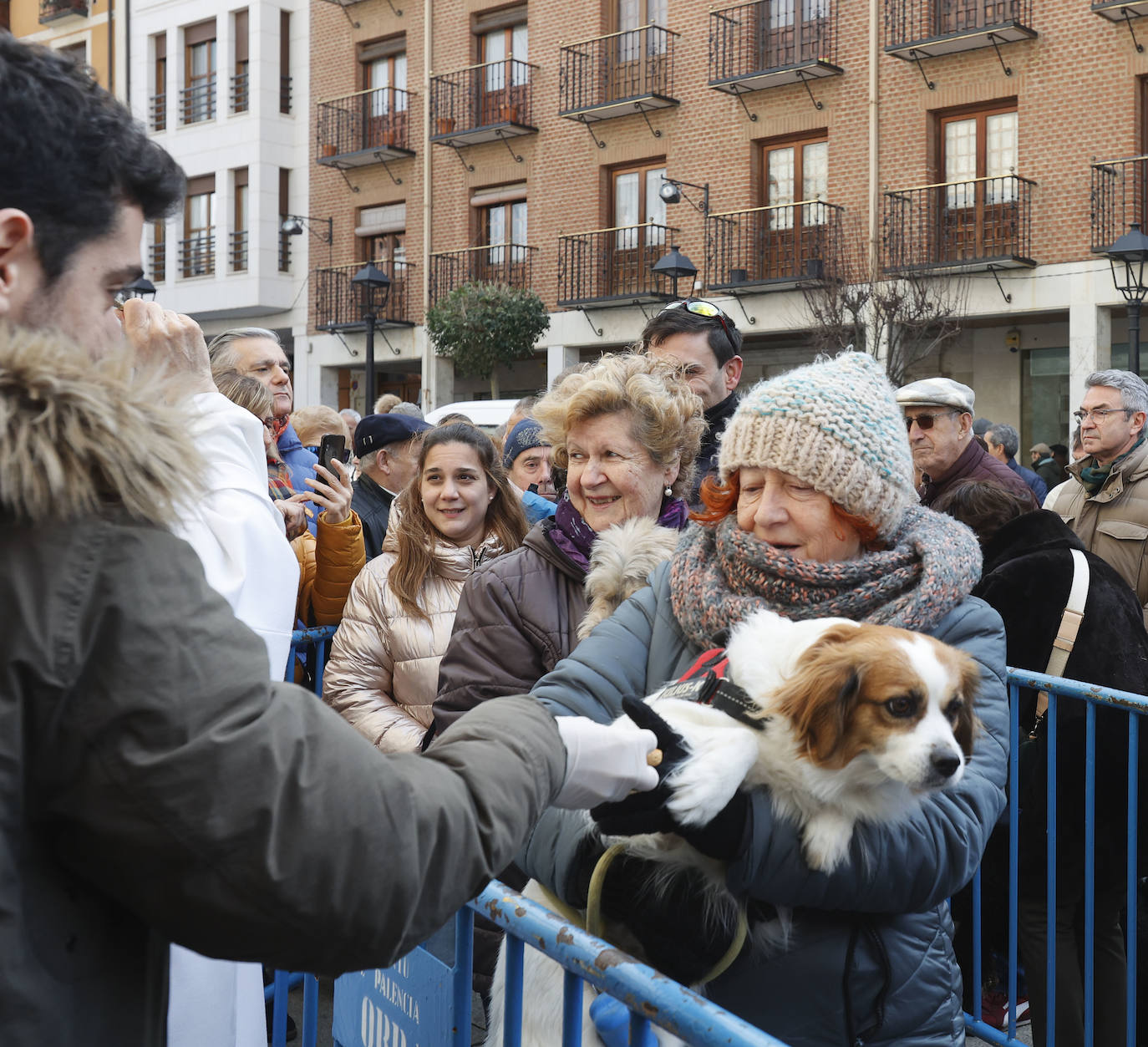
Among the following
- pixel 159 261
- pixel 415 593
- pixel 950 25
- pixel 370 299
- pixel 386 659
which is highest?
pixel 950 25

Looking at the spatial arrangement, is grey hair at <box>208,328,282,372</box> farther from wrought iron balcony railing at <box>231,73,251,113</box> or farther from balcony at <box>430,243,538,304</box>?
wrought iron balcony railing at <box>231,73,251,113</box>

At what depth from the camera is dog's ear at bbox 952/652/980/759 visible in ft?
6.73

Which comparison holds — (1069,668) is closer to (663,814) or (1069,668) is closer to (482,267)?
(663,814)

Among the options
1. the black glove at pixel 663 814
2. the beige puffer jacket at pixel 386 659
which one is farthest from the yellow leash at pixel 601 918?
the beige puffer jacket at pixel 386 659

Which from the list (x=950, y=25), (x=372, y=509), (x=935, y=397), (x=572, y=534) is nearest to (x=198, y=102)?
(x=950, y=25)

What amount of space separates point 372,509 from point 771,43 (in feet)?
59.7

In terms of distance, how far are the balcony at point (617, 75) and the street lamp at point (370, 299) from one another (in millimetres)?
5234

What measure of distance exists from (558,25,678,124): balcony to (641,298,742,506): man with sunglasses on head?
18.8 meters

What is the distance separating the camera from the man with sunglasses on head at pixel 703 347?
4.39 m

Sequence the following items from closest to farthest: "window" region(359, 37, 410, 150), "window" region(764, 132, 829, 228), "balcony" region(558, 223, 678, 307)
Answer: "window" region(764, 132, 829, 228)
"balcony" region(558, 223, 678, 307)
"window" region(359, 37, 410, 150)

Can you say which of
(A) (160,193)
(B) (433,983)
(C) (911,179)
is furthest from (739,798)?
(C) (911,179)

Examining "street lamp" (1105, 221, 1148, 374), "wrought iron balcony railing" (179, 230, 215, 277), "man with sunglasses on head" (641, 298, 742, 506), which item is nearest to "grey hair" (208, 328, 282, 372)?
"man with sunglasses on head" (641, 298, 742, 506)

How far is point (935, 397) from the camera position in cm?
543

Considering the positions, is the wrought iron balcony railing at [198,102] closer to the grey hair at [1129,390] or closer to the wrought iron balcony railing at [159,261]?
the wrought iron balcony railing at [159,261]
